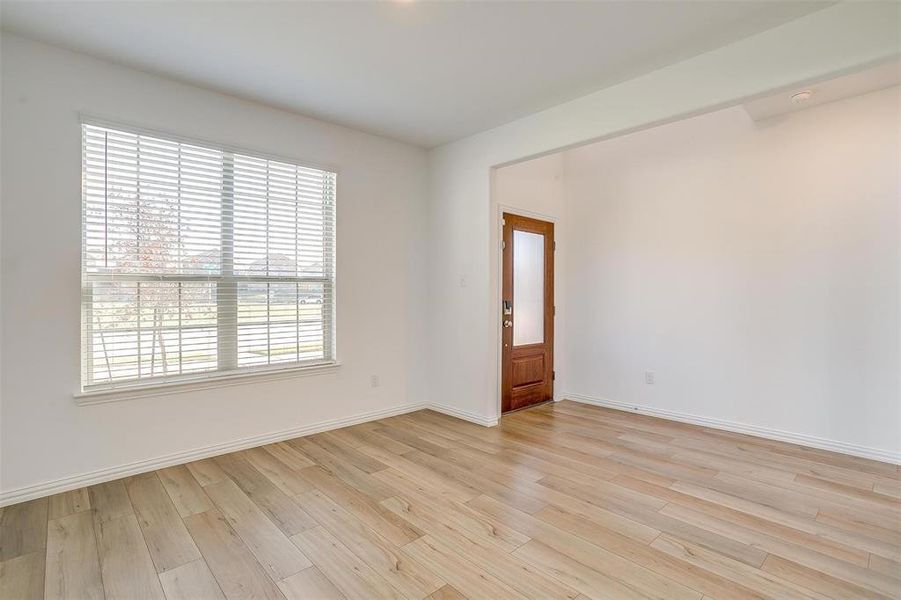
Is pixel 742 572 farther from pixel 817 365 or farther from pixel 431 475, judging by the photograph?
pixel 817 365

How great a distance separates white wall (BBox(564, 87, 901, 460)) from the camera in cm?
330

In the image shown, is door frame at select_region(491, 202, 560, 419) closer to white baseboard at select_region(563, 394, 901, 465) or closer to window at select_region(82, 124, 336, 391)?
white baseboard at select_region(563, 394, 901, 465)

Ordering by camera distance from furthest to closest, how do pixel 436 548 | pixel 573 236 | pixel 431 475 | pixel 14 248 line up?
1. pixel 573 236
2. pixel 431 475
3. pixel 14 248
4. pixel 436 548

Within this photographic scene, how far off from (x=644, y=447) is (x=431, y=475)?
6.03ft

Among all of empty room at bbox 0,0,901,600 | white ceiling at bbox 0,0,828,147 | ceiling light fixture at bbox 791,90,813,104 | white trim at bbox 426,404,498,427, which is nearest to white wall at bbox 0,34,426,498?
empty room at bbox 0,0,901,600

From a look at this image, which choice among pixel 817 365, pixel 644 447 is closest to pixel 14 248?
pixel 644 447

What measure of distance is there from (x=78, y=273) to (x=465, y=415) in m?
3.29

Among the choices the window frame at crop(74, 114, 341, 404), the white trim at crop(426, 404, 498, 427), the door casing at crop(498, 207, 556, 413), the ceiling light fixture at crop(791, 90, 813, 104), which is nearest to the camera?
the window frame at crop(74, 114, 341, 404)

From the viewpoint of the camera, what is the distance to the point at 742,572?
6.37 ft

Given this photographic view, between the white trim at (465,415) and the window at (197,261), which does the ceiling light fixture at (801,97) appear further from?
the window at (197,261)

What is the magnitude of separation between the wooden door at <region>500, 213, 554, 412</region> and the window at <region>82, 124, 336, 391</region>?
72.0 inches

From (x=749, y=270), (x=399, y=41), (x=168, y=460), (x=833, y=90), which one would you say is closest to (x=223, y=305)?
(x=168, y=460)

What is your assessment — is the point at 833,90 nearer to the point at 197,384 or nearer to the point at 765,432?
the point at 765,432

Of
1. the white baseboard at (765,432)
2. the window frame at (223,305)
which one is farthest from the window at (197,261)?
the white baseboard at (765,432)
